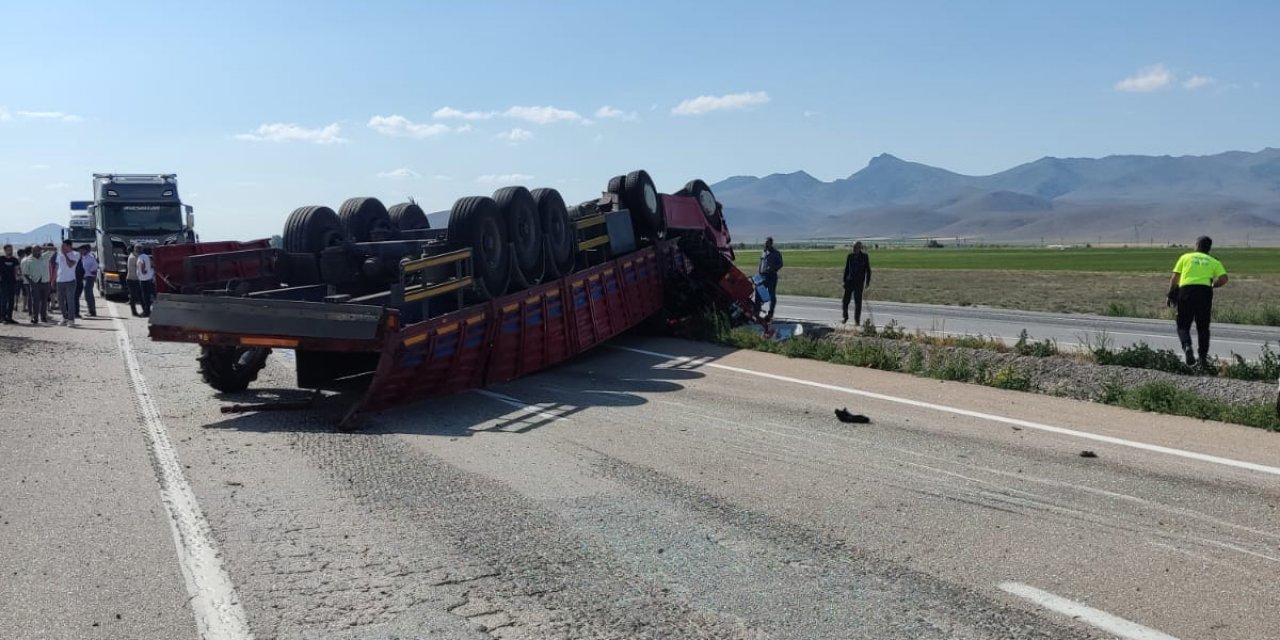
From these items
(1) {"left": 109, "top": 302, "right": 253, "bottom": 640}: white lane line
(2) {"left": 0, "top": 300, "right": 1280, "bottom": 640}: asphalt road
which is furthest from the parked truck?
(1) {"left": 109, "top": 302, "right": 253, "bottom": 640}: white lane line

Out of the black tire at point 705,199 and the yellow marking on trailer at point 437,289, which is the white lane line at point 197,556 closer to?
the yellow marking on trailer at point 437,289

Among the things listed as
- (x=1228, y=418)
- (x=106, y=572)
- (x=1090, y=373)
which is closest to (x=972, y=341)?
(x=1090, y=373)

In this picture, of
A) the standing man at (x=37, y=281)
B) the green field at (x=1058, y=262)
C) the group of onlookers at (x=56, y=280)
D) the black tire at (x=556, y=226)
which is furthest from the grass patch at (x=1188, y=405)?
→ the green field at (x=1058, y=262)

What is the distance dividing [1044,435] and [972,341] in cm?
518

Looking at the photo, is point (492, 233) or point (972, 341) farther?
point (972, 341)

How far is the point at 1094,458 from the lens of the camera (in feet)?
25.6

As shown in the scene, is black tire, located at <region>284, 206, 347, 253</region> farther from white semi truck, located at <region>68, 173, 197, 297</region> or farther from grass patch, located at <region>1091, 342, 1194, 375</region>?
white semi truck, located at <region>68, 173, 197, 297</region>

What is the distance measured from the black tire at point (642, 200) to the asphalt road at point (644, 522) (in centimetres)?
583

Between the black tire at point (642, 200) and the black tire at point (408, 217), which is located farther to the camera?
the black tire at point (642, 200)

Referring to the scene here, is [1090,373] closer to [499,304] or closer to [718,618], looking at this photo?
A: [499,304]

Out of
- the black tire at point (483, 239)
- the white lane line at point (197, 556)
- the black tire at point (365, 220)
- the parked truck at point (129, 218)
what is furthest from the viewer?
the parked truck at point (129, 218)

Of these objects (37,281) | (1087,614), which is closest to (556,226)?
(1087,614)

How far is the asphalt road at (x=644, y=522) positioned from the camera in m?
4.79

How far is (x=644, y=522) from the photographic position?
20.5 ft
